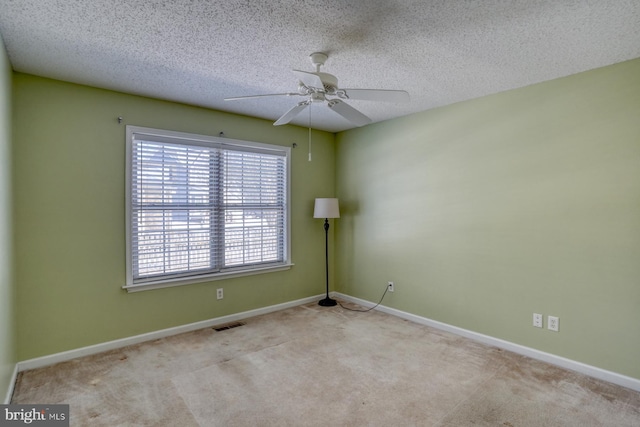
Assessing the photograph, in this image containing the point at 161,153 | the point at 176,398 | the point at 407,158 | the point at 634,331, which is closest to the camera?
the point at 176,398

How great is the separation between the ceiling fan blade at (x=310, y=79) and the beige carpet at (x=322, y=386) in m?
2.14

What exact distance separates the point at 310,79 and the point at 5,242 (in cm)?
235

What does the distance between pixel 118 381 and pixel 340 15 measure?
10.0 feet

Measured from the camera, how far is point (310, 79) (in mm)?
2031

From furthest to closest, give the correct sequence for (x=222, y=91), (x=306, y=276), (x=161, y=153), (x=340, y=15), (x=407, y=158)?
(x=306, y=276), (x=407, y=158), (x=161, y=153), (x=222, y=91), (x=340, y=15)

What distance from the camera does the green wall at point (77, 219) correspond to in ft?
9.04

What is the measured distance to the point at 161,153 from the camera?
11.2ft

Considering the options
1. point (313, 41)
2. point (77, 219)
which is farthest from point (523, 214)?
point (77, 219)

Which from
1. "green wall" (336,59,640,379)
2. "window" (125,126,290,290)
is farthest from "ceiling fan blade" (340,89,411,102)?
"window" (125,126,290,290)

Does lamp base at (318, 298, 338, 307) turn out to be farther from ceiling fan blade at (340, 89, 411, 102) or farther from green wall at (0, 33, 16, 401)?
green wall at (0, 33, 16, 401)

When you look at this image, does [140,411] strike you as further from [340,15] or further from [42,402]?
[340,15]

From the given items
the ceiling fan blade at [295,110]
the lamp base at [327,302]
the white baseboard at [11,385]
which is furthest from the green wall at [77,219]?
the lamp base at [327,302]

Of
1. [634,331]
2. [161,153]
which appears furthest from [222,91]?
[634,331]

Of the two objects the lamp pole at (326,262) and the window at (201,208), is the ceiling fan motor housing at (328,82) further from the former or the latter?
the lamp pole at (326,262)
